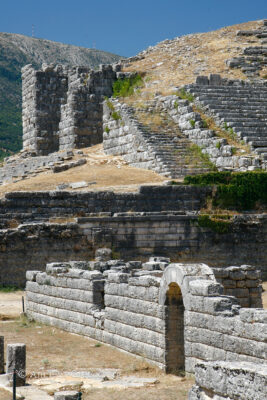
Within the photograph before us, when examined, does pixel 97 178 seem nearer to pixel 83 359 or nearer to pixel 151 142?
pixel 151 142

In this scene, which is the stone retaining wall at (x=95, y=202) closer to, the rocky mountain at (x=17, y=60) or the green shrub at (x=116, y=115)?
the green shrub at (x=116, y=115)

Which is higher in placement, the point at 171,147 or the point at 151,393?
the point at 171,147

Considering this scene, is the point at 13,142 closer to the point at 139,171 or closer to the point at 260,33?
the point at 260,33

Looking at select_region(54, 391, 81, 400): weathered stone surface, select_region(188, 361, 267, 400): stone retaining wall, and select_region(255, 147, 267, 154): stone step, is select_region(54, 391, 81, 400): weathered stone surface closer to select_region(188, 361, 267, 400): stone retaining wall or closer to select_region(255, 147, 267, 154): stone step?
select_region(188, 361, 267, 400): stone retaining wall

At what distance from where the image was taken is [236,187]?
2264 cm

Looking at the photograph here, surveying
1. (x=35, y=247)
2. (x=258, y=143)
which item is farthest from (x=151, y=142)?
(x=35, y=247)

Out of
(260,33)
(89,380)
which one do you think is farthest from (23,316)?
(260,33)

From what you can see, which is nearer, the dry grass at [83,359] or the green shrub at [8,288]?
the dry grass at [83,359]

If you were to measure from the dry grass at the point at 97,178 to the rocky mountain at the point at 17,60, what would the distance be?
28.5 metres

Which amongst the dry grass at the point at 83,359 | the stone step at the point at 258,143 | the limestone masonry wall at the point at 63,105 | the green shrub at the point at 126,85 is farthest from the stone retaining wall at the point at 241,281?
the green shrub at the point at 126,85

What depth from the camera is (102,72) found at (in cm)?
3275

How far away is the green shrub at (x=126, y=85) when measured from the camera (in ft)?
105

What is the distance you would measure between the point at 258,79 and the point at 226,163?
27.6 ft

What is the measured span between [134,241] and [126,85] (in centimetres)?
1320
